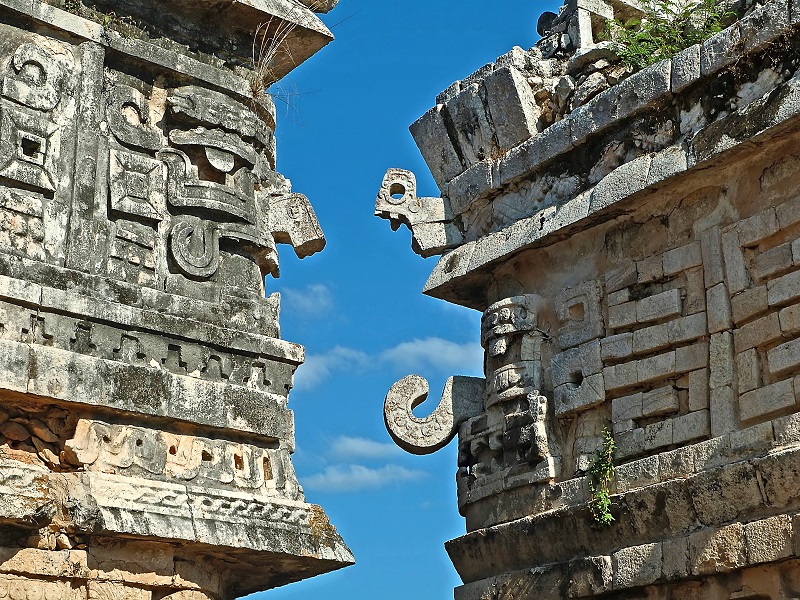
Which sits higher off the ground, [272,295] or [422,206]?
[422,206]

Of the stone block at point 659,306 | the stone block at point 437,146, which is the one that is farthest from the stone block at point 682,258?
the stone block at point 437,146

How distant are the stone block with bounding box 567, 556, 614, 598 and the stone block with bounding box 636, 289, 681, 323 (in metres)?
1.43

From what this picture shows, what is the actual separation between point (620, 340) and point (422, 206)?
2088mm

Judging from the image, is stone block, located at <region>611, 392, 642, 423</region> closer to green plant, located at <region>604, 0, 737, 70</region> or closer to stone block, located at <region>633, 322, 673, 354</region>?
stone block, located at <region>633, 322, 673, 354</region>

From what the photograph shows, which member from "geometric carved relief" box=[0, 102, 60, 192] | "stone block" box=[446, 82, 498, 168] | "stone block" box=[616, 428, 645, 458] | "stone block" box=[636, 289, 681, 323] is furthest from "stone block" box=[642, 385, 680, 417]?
"geometric carved relief" box=[0, 102, 60, 192]

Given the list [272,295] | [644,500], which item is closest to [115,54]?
[272,295]

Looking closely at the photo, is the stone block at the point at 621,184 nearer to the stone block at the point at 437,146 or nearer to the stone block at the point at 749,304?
the stone block at the point at 749,304

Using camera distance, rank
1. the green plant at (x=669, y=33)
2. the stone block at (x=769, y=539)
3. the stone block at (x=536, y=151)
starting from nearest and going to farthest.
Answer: the stone block at (x=769, y=539), the green plant at (x=669, y=33), the stone block at (x=536, y=151)

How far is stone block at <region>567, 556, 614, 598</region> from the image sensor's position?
23.6ft

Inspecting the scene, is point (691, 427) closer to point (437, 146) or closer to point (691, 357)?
point (691, 357)

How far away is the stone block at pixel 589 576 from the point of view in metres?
7.20

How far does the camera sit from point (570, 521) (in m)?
7.50

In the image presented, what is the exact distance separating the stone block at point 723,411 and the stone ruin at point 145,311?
237 centimetres

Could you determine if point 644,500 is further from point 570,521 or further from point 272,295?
point 272,295
